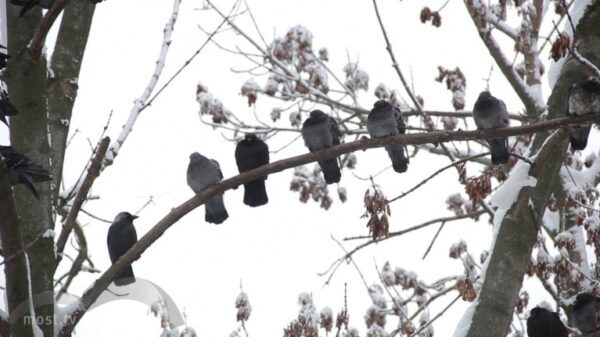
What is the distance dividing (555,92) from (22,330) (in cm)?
414

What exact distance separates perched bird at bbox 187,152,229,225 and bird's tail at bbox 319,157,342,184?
0.90m

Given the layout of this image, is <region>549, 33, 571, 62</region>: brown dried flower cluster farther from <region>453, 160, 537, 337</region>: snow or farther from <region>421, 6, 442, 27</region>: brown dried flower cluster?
<region>421, 6, 442, 27</region>: brown dried flower cluster

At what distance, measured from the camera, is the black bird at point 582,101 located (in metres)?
4.83

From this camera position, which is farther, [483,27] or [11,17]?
[483,27]

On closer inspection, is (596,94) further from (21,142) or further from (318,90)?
(318,90)

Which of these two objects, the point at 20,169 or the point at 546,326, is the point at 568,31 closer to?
the point at 546,326

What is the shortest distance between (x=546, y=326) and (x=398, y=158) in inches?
75.0

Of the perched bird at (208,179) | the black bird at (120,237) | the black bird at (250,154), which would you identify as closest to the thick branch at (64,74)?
the black bird at (120,237)

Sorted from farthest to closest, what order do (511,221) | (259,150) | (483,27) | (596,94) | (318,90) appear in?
(318,90) → (483,27) → (259,150) → (596,94) → (511,221)

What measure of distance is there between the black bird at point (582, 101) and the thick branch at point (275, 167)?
137cm

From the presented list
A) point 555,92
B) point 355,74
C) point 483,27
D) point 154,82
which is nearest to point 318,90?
point 355,74

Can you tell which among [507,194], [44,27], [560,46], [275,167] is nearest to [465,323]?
[507,194]

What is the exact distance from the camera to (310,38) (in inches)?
396

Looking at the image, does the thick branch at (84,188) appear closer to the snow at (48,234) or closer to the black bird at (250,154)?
the snow at (48,234)
